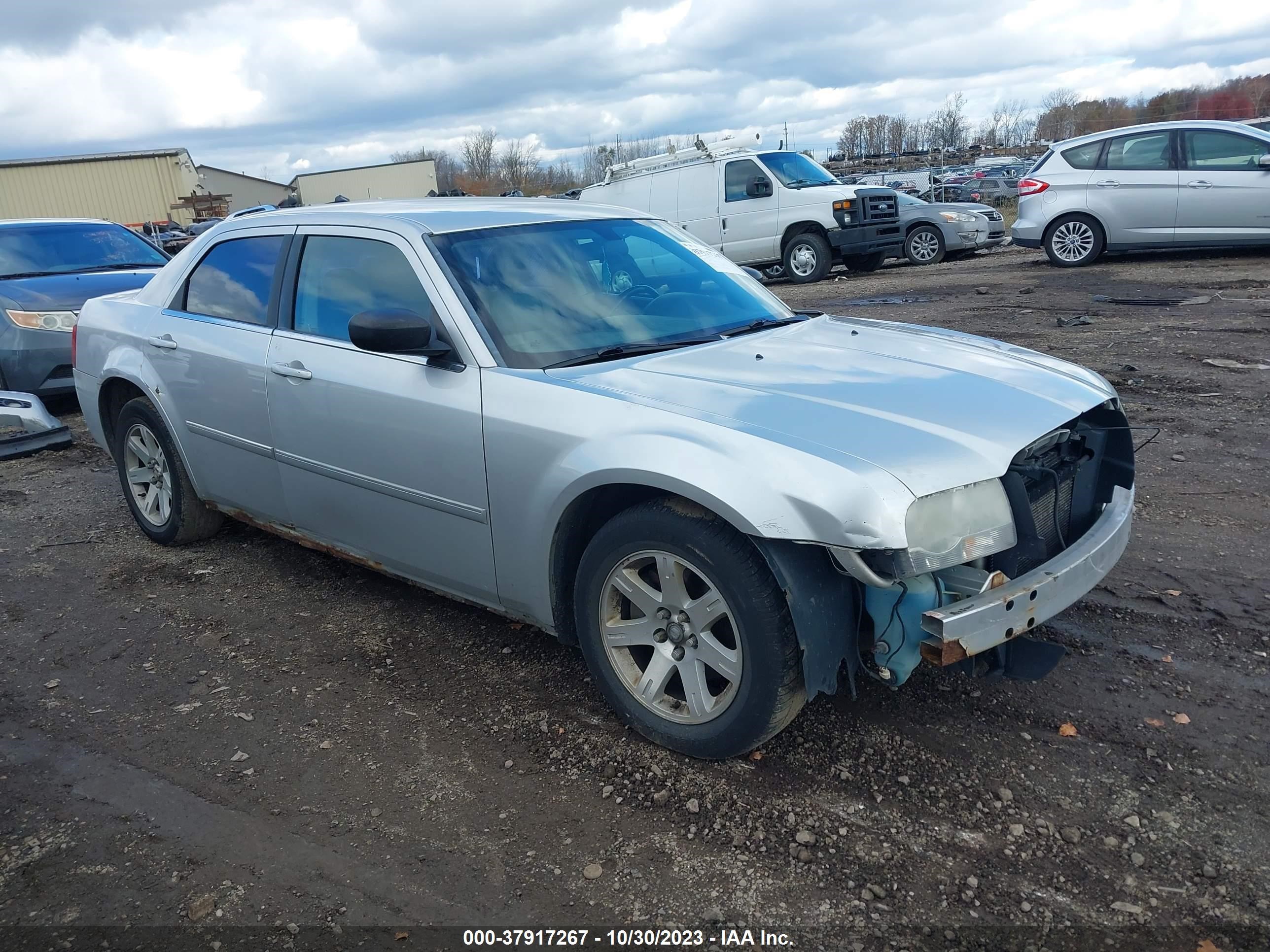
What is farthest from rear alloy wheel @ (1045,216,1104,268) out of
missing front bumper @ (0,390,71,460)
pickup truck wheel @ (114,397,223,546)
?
missing front bumper @ (0,390,71,460)

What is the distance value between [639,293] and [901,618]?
1780 mm

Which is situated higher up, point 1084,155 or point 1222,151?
point 1084,155

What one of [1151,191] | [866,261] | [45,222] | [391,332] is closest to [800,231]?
[866,261]

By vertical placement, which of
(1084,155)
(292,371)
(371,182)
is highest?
(371,182)

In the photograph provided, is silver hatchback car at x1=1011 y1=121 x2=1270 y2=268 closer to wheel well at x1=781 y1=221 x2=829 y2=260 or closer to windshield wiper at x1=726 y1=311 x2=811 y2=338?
wheel well at x1=781 y1=221 x2=829 y2=260

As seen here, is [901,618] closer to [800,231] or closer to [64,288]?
[64,288]

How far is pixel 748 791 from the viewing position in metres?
2.92

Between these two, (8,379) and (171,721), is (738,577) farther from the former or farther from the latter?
(8,379)

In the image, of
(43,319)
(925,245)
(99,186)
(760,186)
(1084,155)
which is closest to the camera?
(43,319)

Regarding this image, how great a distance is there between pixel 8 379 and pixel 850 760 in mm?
8266

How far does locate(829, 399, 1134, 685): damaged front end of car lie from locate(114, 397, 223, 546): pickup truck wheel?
3.65 metres

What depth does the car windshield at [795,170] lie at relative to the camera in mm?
15477

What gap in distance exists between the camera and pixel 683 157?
54.4ft

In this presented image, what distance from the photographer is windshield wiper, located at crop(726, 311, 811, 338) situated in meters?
3.87
